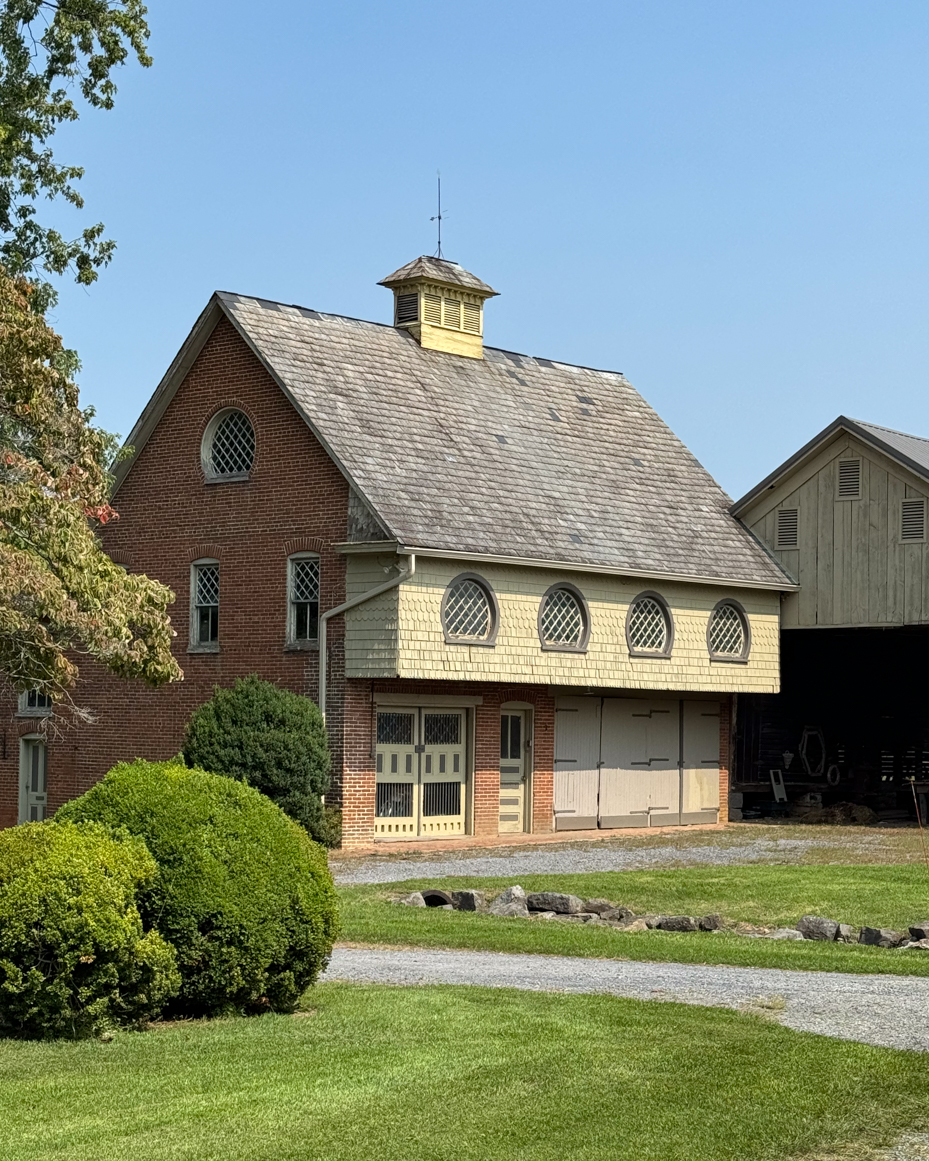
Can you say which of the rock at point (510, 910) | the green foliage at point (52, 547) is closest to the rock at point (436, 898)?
the rock at point (510, 910)

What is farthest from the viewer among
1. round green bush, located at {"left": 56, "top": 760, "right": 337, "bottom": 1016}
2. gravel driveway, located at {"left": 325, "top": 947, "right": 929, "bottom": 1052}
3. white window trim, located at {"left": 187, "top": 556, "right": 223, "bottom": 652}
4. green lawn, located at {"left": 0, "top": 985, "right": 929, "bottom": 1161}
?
white window trim, located at {"left": 187, "top": 556, "right": 223, "bottom": 652}

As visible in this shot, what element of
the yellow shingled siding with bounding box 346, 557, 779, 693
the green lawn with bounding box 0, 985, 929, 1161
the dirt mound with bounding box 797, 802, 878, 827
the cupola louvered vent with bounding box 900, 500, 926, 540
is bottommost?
the dirt mound with bounding box 797, 802, 878, 827

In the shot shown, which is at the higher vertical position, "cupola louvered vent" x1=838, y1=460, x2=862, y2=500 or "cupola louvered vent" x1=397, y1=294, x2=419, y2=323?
"cupola louvered vent" x1=397, y1=294, x2=419, y2=323

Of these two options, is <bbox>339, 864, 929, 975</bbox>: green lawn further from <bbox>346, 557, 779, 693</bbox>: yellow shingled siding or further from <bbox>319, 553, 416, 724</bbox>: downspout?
<bbox>319, 553, 416, 724</bbox>: downspout

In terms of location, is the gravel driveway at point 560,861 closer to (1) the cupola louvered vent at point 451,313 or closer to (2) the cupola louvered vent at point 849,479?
(2) the cupola louvered vent at point 849,479

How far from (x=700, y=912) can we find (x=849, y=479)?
1516cm

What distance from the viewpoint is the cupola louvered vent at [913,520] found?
3108 centimetres

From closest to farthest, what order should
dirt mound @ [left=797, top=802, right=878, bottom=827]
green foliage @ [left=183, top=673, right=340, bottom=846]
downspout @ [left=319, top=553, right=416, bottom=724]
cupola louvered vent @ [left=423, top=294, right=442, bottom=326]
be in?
green foliage @ [left=183, top=673, right=340, bottom=846], downspout @ [left=319, top=553, right=416, bottom=724], cupola louvered vent @ [left=423, top=294, right=442, bottom=326], dirt mound @ [left=797, top=802, right=878, bottom=827]

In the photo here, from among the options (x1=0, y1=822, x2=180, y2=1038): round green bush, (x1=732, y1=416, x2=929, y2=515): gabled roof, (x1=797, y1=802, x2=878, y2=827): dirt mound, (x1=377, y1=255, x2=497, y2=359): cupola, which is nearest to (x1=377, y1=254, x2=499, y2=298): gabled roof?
(x1=377, y1=255, x2=497, y2=359): cupola

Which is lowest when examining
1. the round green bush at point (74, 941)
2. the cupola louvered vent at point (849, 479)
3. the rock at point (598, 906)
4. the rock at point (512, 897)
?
the rock at point (598, 906)

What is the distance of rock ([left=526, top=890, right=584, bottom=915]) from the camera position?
1844 centimetres

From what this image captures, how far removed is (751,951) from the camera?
599 inches

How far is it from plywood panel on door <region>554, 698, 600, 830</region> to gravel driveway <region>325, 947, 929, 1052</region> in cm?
1525

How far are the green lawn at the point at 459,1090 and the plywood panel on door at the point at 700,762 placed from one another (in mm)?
21882
